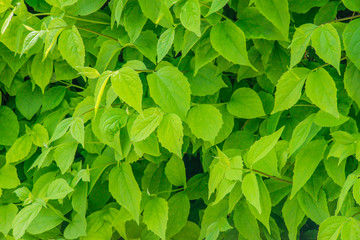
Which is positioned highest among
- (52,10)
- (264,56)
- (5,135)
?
(52,10)

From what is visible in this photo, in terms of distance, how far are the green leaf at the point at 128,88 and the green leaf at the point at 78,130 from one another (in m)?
0.25

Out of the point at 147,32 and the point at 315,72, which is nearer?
the point at 315,72

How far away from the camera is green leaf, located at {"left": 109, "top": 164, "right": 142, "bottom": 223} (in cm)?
132

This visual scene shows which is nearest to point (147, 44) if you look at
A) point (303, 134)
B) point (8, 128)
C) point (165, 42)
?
point (165, 42)

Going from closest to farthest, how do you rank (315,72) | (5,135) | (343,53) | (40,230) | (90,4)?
(315,72), (343,53), (90,4), (40,230), (5,135)

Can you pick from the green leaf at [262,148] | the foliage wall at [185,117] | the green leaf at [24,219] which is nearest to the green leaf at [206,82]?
the foliage wall at [185,117]

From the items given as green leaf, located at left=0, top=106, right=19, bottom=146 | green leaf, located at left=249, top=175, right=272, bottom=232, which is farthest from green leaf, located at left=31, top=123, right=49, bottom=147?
green leaf, located at left=249, top=175, right=272, bottom=232

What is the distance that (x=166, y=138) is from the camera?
1138 mm

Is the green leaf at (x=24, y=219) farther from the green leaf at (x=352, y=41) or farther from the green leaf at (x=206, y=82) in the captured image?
the green leaf at (x=352, y=41)

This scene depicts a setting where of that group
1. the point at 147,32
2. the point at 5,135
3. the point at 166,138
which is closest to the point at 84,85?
the point at 5,135

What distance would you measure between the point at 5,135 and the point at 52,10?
460 millimetres

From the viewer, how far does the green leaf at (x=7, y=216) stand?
1581mm

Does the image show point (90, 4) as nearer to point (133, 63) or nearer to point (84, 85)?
point (133, 63)

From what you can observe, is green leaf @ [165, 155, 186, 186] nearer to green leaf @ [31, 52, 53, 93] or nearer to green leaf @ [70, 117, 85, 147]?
green leaf @ [70, 117, 85, 147]
